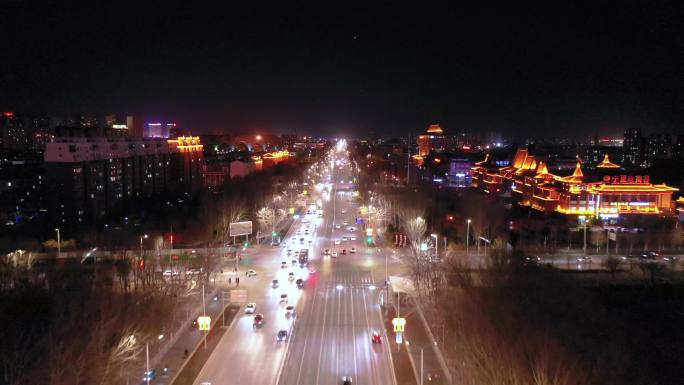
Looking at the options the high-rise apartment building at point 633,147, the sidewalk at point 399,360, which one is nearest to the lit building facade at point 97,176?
the sidewalk at point 399,360

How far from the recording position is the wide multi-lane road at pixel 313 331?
27.6ft

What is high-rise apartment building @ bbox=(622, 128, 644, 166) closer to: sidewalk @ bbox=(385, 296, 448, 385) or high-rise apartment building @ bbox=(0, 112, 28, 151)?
sidewalk @ bbox=(385, 296, 448, 385)

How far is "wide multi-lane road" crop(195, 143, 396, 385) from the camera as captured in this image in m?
8.41

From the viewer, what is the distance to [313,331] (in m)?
10.2

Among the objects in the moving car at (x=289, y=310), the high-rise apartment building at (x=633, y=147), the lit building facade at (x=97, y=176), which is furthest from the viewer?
the high-rise apartment building at (x=633, y=147)

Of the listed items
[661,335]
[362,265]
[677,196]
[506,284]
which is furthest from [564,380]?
[677,196]

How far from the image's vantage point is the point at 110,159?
957 inches

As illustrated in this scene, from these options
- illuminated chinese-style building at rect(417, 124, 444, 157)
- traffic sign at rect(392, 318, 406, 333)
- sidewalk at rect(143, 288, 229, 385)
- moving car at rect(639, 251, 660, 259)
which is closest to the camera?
sidewalk at rect(143, 288, 229, 385)

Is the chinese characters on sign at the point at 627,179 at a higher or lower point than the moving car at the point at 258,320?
higher

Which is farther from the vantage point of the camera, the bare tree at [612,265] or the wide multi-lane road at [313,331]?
the bare tree at [612,265]

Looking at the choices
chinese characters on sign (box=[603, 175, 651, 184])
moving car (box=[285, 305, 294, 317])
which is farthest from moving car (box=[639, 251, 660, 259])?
moving car (box=[285, 305, 294, 317])

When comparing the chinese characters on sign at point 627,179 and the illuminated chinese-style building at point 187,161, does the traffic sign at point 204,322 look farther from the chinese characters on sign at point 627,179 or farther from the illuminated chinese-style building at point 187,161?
the illuminated chinese-style building at point 187,161

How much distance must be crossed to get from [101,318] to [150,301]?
4.99ft

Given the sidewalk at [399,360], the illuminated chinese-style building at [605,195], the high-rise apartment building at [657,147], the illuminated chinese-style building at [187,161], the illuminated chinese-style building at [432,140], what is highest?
the illuminated chinese-style building at [432,140]
